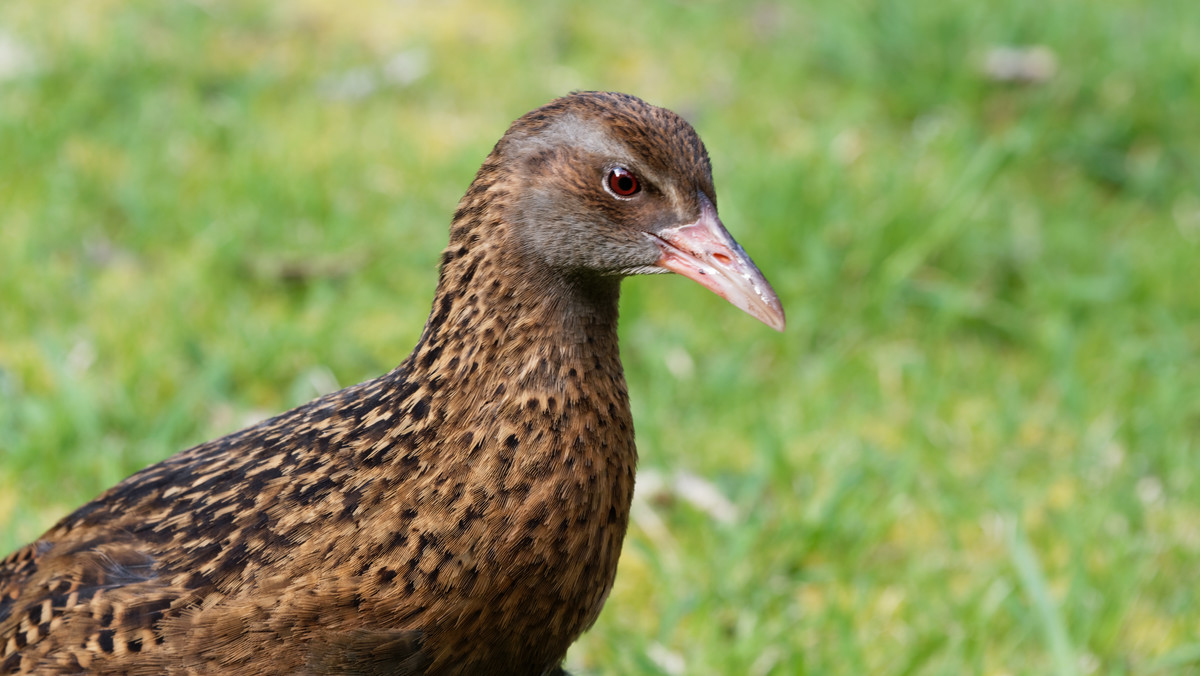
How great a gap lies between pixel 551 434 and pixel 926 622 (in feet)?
4.76

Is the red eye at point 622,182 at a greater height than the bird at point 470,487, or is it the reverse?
the red eye at point 622,182

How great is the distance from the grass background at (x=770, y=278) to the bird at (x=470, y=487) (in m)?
0.90

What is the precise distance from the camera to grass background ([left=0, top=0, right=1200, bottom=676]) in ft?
11.9

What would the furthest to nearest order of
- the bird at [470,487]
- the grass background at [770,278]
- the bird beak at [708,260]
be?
the grass background at [770,278], the bird beak at [708,260], the bird at [470,487]

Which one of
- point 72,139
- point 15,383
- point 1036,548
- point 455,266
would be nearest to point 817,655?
point 1036,548

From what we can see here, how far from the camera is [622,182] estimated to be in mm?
2508

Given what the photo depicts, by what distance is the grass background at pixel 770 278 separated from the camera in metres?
3.62

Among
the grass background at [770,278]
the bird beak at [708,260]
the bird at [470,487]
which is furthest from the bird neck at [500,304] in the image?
the grass background at [770,278]

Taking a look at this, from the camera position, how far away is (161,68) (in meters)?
5.38

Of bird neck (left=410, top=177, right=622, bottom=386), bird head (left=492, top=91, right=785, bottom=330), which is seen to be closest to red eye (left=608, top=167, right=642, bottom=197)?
bird head (left=492, top=91, right=785, bottom=330)

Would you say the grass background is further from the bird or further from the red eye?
the red eye

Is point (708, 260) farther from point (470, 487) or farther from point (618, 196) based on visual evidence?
point (470, 487)

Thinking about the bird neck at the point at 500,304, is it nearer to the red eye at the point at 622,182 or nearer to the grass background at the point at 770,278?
the red eye at the point at 622,182

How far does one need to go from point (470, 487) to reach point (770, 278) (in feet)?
7.74
